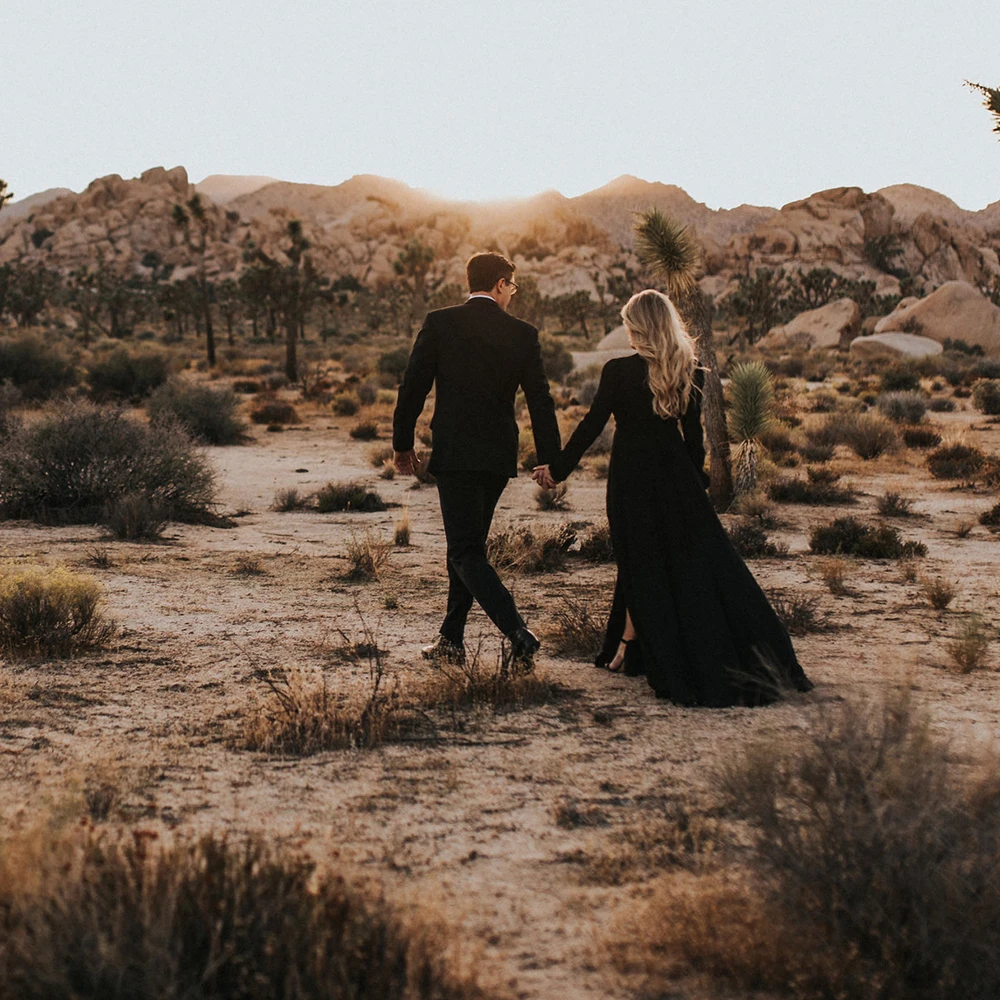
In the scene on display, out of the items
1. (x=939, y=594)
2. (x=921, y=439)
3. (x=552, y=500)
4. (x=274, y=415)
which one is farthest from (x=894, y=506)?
(x=274, y=415)

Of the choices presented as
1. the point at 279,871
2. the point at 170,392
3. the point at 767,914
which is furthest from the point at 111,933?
the point at 170,392

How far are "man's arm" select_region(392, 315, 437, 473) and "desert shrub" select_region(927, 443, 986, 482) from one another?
10870mm

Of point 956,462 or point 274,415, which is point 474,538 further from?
point 274,415

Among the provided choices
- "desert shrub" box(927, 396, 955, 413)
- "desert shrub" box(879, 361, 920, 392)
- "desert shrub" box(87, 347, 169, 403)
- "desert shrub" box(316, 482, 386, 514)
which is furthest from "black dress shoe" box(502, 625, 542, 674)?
"desert shrub" box(879, 361, 920, 392)

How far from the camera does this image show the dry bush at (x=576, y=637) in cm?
605

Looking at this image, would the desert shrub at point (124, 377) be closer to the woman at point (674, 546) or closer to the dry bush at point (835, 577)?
the dry bush at point (835, 577)

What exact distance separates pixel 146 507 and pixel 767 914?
8637mm

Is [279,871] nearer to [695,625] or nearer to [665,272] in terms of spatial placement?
[695,625]

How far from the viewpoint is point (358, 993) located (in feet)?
7.48

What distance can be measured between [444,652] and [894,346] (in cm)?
3909

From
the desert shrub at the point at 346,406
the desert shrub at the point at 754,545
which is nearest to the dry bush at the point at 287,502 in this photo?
the desert shrub at the point at 754,545

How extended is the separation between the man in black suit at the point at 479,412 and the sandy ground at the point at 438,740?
0.70m

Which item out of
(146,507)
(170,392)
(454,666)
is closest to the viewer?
(454,666)

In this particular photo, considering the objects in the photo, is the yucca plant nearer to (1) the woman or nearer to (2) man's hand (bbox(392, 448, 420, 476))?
(1) the woman
